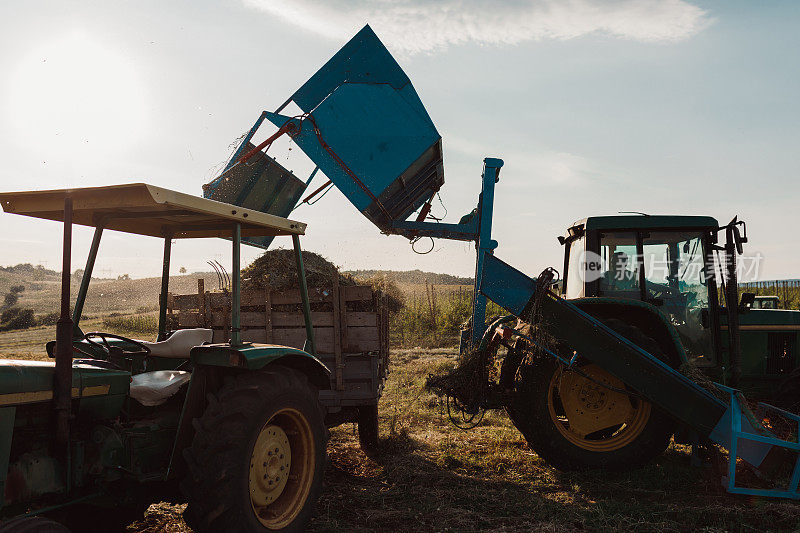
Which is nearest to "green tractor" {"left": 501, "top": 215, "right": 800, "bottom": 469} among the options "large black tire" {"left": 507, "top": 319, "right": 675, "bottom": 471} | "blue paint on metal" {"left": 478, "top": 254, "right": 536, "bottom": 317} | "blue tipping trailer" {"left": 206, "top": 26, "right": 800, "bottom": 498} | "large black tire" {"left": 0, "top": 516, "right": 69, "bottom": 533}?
"large black tire" {"left": 507, "top": 319, "right": 675, "bottom": 471}

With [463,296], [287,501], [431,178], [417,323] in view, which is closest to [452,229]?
[431,178]

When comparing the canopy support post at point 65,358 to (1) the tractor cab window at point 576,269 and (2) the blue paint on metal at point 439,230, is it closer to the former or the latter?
(2) the blue paint on metal at point 439,230

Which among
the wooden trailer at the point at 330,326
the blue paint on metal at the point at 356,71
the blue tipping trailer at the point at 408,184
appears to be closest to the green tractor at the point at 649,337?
the blue tipping trailer at the point at 408,184

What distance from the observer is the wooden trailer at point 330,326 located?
5.30m

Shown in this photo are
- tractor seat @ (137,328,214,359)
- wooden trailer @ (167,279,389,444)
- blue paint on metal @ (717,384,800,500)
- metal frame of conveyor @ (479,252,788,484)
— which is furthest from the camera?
wooden trailer @ (167,279,389,444)

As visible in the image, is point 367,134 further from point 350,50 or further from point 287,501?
point 287,501

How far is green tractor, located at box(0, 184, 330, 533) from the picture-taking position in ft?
9.11

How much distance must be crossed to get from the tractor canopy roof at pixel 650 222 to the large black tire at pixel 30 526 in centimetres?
499

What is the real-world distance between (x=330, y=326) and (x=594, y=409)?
2577 mm

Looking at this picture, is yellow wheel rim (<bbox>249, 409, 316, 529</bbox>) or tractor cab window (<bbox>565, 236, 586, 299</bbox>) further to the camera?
tractor cab window (<bbox>565, 236, 586, 299</bbox>)

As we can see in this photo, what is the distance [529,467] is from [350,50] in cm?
450

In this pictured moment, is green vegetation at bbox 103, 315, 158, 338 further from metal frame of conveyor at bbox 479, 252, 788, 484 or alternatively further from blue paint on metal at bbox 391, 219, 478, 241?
metal frame of conveyor at bbox 479, 252, 788, 484

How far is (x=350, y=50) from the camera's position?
5918mm

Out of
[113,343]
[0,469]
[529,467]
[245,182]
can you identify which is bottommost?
[529,467]
